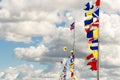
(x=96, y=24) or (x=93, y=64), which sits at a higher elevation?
(x=96, y=24)

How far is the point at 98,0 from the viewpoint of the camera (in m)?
55.3

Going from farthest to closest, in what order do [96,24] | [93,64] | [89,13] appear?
[89,13] < [96,24] < [93,64]

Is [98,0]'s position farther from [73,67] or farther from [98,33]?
[73,67]

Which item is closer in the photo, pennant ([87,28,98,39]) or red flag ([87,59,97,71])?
red flag ([87,59,97,71])

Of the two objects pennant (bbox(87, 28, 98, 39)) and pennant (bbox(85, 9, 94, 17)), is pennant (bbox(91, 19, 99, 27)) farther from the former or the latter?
pennant (bbox(85, 9, 94, 17))

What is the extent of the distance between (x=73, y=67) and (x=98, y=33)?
1321 inches

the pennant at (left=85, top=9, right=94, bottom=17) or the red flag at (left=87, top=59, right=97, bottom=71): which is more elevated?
the pennant at (left=85, top=9, right=94, bottom=17)

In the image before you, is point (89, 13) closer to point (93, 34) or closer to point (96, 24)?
point (96, 24)

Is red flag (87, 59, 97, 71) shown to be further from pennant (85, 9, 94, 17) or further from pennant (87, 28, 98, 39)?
pennant (85, 9, 94, 17)

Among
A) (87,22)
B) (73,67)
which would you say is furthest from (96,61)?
(73,67)

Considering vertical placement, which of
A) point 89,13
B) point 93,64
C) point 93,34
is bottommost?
point 93,64

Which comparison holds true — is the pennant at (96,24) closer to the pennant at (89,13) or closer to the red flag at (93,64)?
the pennant at (89,13)

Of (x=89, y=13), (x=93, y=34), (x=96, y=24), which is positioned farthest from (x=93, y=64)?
(x=89, y=13)

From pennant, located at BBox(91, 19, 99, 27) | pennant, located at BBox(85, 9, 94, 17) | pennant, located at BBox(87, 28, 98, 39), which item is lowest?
pennant, located at BBox(87, 28, 98, 39)
